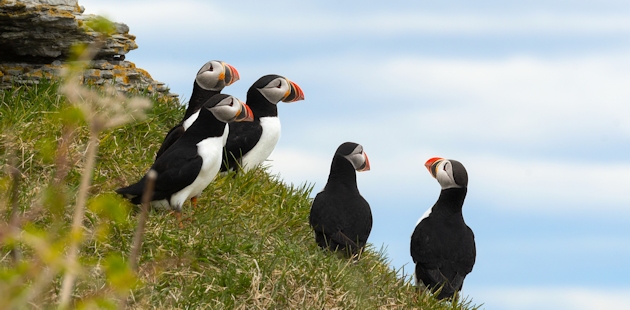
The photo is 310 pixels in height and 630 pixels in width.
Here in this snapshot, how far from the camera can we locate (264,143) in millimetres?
8422

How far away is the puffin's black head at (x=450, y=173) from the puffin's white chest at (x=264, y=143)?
6.08ft

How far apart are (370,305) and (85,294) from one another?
211 centimetres

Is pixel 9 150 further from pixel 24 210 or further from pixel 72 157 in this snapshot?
pixel 24 210

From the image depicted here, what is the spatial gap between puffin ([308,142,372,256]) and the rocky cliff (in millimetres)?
2962

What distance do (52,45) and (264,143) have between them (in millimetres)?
2821

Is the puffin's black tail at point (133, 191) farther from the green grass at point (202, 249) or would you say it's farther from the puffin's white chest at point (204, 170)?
the puffin's white chest at point (204, 170)

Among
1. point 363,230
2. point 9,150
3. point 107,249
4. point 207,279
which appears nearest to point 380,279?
point 363,230

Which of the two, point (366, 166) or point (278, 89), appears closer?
point (366, 166)

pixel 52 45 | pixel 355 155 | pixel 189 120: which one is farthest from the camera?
pixel 52 45

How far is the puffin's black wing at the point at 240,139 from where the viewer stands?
8.23 m

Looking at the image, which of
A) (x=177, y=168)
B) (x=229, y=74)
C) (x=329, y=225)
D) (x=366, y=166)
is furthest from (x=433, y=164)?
(x=229, y=74)

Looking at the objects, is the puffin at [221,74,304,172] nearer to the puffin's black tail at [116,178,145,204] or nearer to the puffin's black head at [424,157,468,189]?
the puffin's black tail at [116,178,145,204]

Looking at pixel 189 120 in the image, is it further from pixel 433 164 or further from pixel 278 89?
pixel 433 164

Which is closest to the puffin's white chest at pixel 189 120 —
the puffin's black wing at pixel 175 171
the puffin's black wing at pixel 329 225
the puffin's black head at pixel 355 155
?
the puffin's black wing at pixel 175 171
